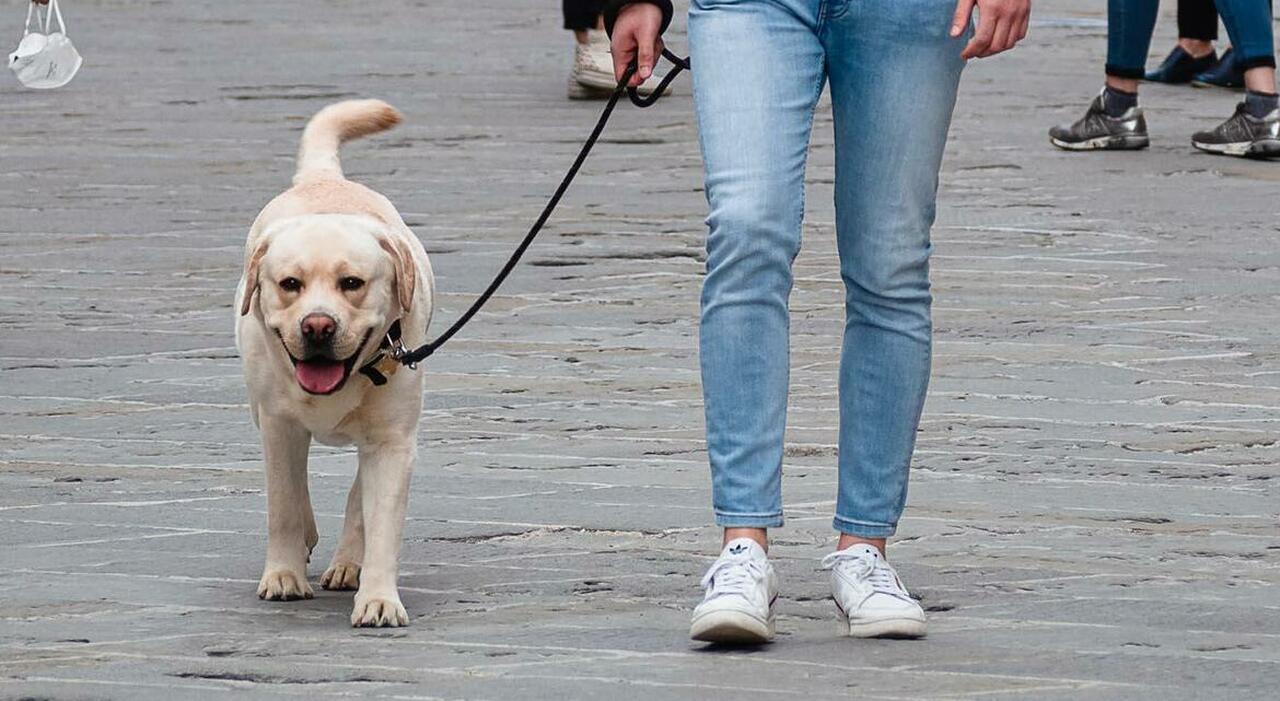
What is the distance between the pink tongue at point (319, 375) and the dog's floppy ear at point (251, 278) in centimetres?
16

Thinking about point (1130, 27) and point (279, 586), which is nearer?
point (279, 586)

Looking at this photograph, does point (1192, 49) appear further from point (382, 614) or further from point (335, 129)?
point (382, 614)

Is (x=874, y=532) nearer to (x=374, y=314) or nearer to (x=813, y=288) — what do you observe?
(x=374, y=314)

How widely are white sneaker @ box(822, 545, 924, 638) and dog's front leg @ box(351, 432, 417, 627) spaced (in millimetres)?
714

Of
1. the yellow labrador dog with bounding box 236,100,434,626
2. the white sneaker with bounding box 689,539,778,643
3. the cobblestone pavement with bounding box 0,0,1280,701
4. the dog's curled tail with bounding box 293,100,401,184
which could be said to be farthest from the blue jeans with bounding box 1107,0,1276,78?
the white sneaker with bounding box 689,539,778,643

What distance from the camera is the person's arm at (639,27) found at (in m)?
3.95

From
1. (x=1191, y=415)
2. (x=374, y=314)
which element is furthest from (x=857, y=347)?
(x=1191, y=415)

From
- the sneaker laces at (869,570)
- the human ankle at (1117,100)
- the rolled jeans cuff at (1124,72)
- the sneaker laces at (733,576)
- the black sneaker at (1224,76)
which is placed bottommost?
the black sneaker at (1224,76)

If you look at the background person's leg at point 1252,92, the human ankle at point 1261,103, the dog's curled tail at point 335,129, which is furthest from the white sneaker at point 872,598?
the human ankle at point 1261,103

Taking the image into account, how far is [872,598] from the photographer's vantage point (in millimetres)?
3859

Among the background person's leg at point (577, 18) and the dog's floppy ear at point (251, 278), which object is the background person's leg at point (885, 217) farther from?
the background person's leg at point (577, 18)

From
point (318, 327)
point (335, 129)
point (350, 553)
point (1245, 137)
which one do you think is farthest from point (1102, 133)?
point (318, 327)

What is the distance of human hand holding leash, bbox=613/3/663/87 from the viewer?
3.95 metres

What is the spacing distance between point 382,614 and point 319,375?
401mm
